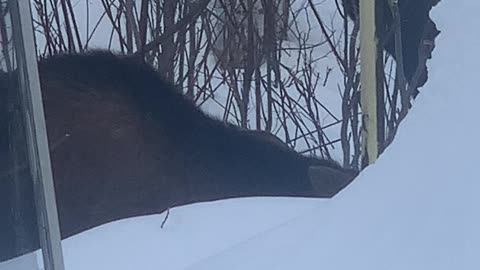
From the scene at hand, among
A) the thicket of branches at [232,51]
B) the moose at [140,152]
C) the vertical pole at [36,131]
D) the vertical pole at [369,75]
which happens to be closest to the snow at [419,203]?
the vertical pole at [36,131]

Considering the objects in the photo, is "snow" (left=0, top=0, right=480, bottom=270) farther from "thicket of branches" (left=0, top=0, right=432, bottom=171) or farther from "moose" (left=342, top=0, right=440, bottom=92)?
"thicket of branches" (left=0, top=0, right=432, bottom=171)

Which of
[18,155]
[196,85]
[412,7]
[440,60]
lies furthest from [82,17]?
[440,60]

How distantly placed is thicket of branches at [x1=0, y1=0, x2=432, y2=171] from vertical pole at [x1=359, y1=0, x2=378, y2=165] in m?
1.65

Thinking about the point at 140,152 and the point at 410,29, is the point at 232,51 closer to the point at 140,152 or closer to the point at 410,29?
the point at 140,152

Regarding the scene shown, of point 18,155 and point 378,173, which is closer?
point 378,173

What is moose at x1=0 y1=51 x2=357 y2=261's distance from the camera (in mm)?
3137

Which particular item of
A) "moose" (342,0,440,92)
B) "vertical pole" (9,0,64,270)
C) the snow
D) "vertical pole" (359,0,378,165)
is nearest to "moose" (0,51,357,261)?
"moose" (342,0,440,92)

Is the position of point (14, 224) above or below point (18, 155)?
below

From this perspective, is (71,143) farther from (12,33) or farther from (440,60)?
(440,60)

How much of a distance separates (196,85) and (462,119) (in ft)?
9.68

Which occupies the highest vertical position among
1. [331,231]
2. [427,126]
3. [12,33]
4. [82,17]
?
[82,17]

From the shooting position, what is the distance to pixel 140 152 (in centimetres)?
328

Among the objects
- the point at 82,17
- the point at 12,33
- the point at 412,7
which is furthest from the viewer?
the point at 82,17

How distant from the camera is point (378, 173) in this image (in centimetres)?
156
